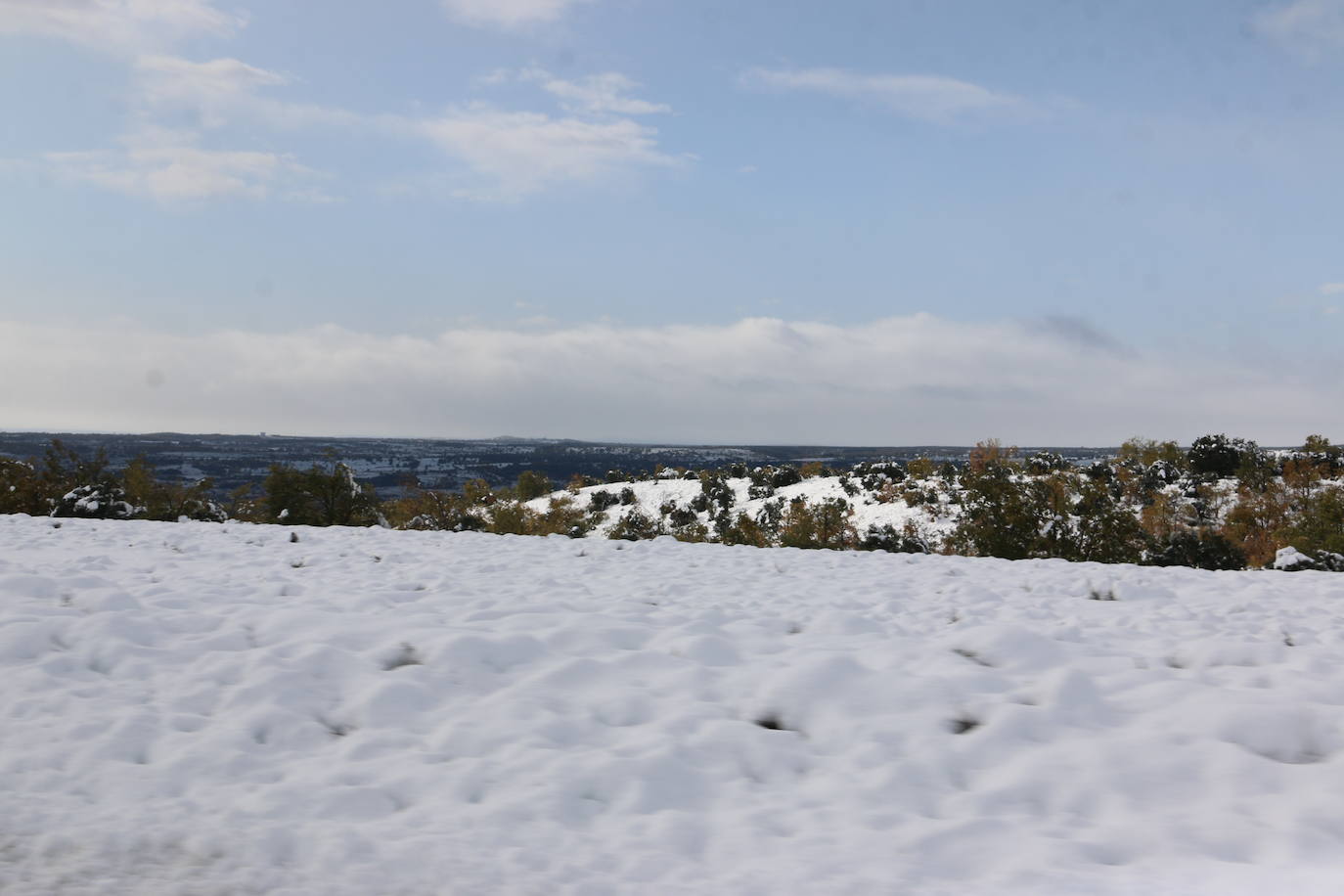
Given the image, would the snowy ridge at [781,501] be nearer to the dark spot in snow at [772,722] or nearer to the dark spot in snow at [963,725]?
the dark spot in snow at [963,725]

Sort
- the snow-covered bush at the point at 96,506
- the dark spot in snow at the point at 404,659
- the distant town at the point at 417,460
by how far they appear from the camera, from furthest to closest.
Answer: the distant town at the point at 417,460
the snow-covered bush at the point at 96,506
the dark spot in snow at the point at 404,659

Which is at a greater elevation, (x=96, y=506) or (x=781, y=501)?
(x=96, y=506)

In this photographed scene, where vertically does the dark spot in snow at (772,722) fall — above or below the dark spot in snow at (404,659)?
below

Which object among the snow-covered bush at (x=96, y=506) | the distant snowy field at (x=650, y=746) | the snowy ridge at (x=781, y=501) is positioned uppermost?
the distant snowy field at (x=650, y=746)

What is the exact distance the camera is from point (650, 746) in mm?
4027

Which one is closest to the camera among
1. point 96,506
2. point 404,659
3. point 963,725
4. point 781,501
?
point 963,725

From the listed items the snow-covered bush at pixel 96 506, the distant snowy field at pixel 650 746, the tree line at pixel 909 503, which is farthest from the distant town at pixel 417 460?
the distant snowy field at pixel 650 746

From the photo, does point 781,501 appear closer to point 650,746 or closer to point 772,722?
point 772,722

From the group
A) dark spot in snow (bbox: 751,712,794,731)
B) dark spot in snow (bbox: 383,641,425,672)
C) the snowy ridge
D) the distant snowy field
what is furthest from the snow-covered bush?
the snowy ridge

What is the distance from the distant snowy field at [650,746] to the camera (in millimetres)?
3068

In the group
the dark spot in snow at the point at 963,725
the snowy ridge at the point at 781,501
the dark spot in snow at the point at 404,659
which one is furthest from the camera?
the snowy ridge at the point at 781,501

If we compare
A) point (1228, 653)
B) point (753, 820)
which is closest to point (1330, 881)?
point (753, 820)

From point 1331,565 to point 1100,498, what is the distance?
9.97 meters

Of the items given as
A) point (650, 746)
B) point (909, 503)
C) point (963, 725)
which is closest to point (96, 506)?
point (650, 746)
